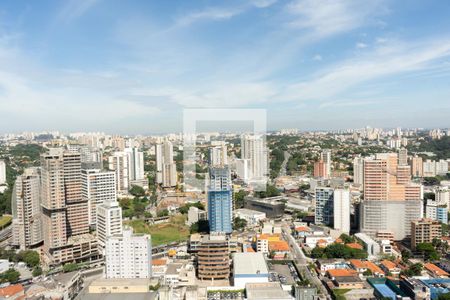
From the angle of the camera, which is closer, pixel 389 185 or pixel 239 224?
pixel 389 185

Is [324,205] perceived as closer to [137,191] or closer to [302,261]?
[302,261]

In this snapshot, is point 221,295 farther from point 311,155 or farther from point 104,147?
point 311,155

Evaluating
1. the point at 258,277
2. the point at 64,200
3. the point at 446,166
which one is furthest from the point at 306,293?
the point at 446,166

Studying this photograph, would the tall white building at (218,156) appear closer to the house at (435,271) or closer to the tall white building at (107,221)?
the tall white building at (107,221)

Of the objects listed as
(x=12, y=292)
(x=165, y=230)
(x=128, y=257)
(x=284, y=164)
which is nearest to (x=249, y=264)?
(x=128, y=257)

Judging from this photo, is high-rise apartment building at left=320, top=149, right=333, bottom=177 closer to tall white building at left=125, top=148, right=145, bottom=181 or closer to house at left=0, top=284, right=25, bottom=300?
tall white building at left=125, top=148, right=145, bottom=181

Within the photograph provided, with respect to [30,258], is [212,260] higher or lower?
higher
